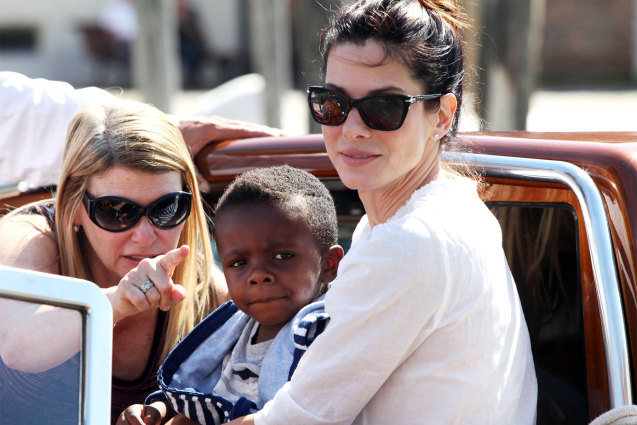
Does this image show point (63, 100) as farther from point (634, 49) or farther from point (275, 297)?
point (634, 49)

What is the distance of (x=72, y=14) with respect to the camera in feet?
54.8

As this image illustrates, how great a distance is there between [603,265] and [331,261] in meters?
0.71

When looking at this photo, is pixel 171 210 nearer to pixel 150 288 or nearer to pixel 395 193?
pixel 150 288

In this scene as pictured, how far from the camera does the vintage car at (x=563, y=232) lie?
1773 mm

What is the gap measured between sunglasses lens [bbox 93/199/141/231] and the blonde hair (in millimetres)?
91

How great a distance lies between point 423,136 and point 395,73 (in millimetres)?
153

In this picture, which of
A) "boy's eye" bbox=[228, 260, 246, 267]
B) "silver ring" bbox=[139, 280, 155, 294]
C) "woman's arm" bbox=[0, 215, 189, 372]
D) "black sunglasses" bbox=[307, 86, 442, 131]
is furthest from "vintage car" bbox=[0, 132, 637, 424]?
"silver ring" bbox=[139, 280, 155, 294]

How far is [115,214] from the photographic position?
237 cm

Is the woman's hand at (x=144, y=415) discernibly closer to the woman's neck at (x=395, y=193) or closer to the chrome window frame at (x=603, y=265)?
the woman's neck at (x=395, y=193)

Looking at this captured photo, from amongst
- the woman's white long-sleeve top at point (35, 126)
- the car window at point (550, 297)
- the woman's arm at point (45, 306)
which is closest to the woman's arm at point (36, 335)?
the woman's arm at point (45, 306)

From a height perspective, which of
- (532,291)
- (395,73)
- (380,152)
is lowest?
(532,291)

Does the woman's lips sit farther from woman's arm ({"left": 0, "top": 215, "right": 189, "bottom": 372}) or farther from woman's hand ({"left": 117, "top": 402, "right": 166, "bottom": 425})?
woman's hand ({"left": 117, "top": 402, "right": 166, "bottom": 425})

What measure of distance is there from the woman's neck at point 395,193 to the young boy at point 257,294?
24cm

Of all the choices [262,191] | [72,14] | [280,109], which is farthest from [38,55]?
[262,191]
